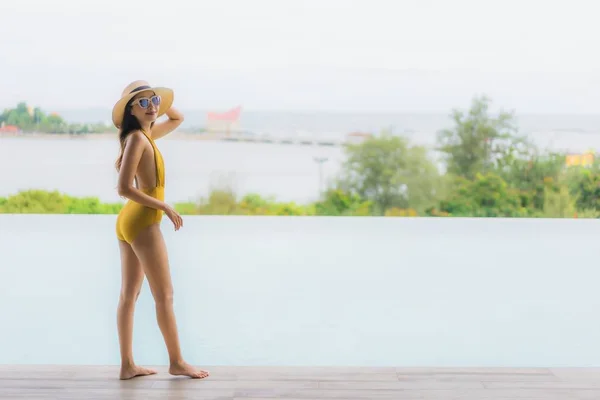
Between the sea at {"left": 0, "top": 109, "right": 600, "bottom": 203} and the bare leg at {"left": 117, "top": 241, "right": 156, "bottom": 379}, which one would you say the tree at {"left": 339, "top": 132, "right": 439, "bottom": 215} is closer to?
the sea at {"left": 0, "top": 109, "right": 600, "bottom": 203}

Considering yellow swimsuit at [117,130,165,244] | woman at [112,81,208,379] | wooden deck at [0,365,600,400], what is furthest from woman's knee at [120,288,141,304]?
wooden deck at [0,365,600,400]

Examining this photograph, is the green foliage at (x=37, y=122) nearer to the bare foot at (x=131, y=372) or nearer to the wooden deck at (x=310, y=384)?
the wooden deck at (x=310, y=384)

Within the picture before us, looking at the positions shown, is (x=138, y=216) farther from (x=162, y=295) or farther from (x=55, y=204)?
(x=55, y=204)

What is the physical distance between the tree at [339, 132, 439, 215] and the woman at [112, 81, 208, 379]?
7.75 meters

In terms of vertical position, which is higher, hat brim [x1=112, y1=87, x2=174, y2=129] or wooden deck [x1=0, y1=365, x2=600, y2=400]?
hat brim [x1=112, y1=87, x2=174, y2=129]

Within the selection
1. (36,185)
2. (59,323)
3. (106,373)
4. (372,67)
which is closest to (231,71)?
(372,67)

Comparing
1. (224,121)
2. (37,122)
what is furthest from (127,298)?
(37,122)

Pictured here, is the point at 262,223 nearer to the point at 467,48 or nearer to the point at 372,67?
the point at 372,67

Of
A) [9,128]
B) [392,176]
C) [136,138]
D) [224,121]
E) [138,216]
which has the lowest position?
[392,176]

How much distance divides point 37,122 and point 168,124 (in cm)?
852

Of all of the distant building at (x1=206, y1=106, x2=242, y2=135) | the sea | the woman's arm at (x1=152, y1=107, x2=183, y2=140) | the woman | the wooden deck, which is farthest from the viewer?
the distant building at (x1=206, y1=106, x2=242, y2=135)

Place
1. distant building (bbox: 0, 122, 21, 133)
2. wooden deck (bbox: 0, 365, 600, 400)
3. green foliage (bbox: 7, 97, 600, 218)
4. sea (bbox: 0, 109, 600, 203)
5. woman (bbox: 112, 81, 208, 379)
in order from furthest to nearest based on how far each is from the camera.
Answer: distant building (bbox: 0, 122, 21, 133), sea (bbox: 0, 109, 600, 203), green foliage (bbox: 7, 97, 600, 218), woman (bbox: 112, 81, 208, 379), wooden deck (bbox: 0, 365, 600, 400)

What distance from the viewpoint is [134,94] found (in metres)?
3.37

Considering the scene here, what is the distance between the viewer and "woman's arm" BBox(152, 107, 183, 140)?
11.8 ft
